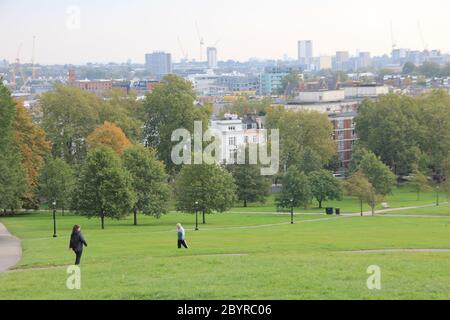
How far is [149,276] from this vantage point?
26.5 metres

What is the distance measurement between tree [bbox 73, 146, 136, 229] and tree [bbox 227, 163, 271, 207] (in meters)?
27.3

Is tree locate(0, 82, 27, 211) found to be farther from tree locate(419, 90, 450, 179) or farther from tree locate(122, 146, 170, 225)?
tree locate(419, 90, 450, 179)

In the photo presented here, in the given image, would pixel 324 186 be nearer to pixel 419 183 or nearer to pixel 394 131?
pixel 419 183

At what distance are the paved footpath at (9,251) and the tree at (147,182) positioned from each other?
1454 centimetres

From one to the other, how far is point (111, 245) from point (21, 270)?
9.97 metres

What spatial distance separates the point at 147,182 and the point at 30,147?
47.6 feet

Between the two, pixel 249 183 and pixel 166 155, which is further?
pixel 166 155

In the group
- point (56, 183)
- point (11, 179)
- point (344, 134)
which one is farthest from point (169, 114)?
point (344, 134)

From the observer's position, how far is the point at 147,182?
67.2 metres

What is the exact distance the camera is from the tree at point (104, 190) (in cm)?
6112

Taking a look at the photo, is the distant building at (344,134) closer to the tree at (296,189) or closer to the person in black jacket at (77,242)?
the tree at (296,189)

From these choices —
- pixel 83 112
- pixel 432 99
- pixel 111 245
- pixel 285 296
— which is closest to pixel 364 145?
pixel 432 99

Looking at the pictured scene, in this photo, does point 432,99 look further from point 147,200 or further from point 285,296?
point 285,296

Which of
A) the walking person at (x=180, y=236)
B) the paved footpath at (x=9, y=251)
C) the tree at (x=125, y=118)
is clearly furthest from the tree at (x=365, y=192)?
the walking person at (x=180, y=236)
